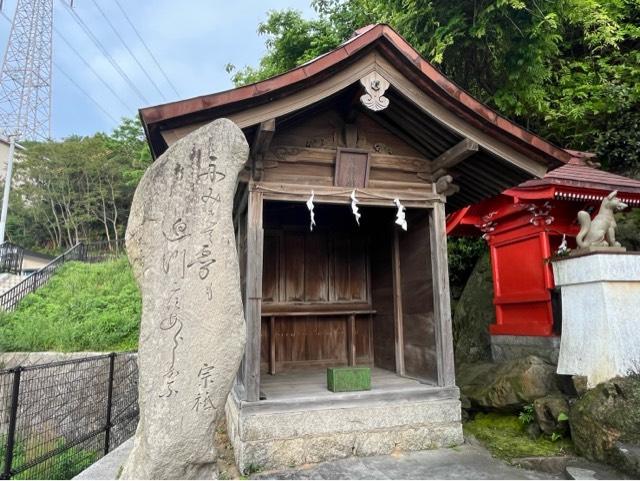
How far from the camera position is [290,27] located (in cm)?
1549

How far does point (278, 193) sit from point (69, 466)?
19.9 feet

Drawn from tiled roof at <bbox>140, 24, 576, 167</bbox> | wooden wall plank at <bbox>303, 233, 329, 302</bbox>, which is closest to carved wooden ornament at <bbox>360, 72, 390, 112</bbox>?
tiled roof at <bbox>140, 24, 576, 167</bbox>

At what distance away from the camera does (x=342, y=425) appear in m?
4.54

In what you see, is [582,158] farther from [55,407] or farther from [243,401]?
[55,407]

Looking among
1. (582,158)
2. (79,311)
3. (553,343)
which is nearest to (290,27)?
(582,158)

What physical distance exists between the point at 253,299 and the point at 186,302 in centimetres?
143

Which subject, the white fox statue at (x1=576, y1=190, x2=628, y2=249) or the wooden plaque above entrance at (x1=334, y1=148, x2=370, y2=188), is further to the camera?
the white fox statue at (x1=576, y1=190, x2=628, y2=249)

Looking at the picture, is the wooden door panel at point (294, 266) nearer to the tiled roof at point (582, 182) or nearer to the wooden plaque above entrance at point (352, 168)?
the wooden plaque above entrance at point (352, 168)

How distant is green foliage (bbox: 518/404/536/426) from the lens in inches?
215

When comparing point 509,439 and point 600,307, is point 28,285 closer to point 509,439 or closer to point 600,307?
point 509,439

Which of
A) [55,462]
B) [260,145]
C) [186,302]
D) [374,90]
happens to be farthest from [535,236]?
[55,462]

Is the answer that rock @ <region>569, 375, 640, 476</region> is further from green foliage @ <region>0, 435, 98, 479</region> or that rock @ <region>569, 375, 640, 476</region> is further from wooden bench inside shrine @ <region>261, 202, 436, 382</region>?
green foliage @ <region>0, 435, 98, 479</region>

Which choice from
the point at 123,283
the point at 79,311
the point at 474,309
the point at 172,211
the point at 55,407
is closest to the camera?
the point at 172,211

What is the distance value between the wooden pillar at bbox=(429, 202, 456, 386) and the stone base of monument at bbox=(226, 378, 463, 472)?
0.26 meters
